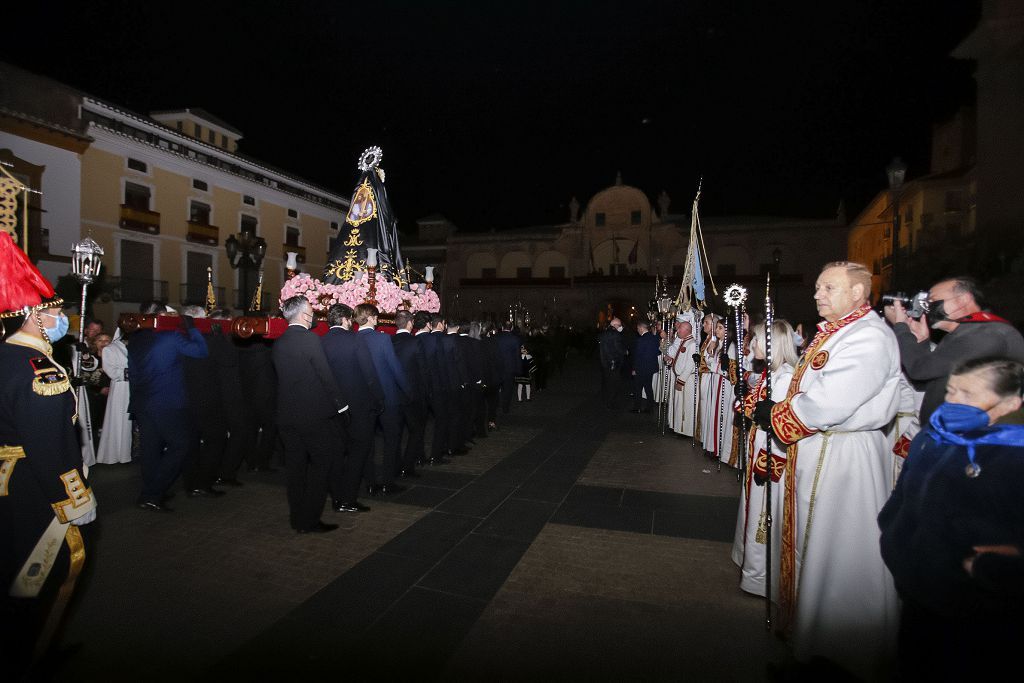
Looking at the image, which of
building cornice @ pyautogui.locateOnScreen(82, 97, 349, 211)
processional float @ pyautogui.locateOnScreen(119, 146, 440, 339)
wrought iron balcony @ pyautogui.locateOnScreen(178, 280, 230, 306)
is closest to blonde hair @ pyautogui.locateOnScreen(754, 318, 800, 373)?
processional float @ pyautogui.locateOnScreen(119, 146, 440, 339)

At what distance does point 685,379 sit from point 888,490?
251 inches

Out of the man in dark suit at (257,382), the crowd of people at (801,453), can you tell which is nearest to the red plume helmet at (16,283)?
the crowd of people at (801,453)

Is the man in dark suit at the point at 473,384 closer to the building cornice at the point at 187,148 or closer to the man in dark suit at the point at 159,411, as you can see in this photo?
the man in dark suit at the point at 159,411

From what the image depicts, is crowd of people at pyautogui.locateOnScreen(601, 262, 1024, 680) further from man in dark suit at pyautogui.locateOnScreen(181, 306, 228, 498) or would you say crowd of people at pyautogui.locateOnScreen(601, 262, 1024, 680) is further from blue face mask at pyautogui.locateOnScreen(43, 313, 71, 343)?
man in dark suit at pyautogui.locateOnScreen(181, 306, 228, 498)

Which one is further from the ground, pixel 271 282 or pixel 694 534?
pixel 271 282

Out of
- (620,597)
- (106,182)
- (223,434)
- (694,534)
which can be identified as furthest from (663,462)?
(106,182)

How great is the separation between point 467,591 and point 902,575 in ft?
8.79

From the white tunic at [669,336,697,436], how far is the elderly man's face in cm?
604

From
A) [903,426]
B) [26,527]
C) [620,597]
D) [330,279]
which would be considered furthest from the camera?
[330,279]

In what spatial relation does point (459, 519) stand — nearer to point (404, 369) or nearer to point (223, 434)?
point (404, 369)

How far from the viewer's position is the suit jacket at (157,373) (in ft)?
18.0

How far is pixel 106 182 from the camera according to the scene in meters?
22.5

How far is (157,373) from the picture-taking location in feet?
18.1

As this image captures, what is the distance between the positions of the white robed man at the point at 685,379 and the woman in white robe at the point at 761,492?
4.87 metres
